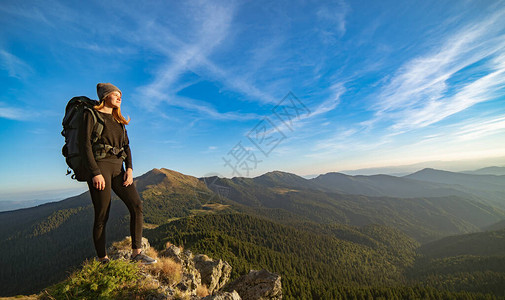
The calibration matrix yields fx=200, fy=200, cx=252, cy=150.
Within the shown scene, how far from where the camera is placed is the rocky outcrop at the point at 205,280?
6.16 m

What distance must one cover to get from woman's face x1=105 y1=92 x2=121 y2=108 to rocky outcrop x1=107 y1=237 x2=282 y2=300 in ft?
15.4

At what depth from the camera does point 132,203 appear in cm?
530

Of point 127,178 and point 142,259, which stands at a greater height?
point 127,178

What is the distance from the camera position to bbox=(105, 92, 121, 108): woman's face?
4.98 meters

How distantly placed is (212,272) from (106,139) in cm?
1246

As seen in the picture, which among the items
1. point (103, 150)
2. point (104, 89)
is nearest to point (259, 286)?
point (103, 150)

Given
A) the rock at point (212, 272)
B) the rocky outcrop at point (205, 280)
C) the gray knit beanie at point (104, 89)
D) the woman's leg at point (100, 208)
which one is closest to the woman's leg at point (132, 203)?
the woman's leg at point (100, 208)

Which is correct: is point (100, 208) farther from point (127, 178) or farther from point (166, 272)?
point (166, 272)

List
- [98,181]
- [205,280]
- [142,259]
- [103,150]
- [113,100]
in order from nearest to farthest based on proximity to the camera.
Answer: [98,181], [103,150], [113,100], [142,259], [205,280]

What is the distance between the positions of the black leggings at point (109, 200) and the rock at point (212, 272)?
31.0ft

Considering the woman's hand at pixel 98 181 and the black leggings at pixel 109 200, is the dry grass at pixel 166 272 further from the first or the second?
the woman's hand at pixel 98 181

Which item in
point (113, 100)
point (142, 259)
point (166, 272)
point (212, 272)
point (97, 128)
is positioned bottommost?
point (212, 272)

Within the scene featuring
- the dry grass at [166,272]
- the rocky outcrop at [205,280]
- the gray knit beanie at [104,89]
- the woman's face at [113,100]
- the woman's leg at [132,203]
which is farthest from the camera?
the dry grass at [166,272]

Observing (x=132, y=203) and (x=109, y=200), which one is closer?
(x=109, y=200)
